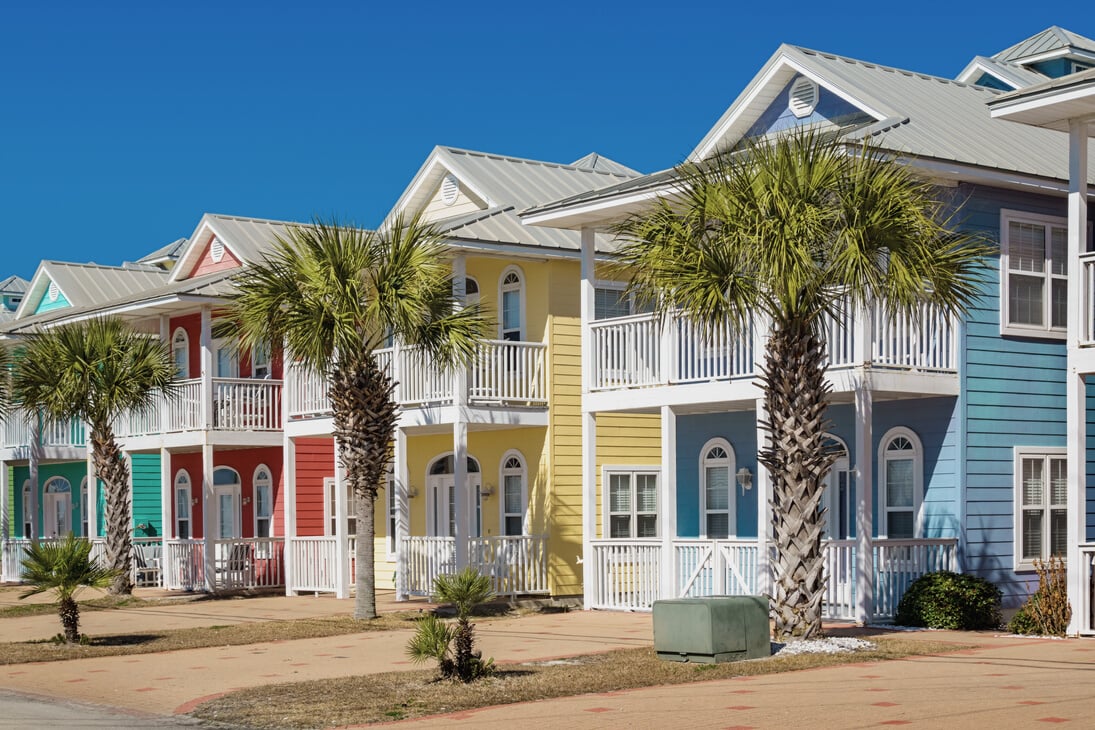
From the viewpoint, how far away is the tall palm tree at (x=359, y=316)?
861 inches

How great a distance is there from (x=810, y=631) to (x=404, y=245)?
835cm

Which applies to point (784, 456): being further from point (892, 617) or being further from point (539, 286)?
point (539, 286)

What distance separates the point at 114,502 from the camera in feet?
95.9

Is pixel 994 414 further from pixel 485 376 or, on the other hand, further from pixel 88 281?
pixel 88 281

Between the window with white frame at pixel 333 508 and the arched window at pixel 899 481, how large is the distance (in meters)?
13.5

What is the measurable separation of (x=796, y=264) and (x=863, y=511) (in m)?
4.73

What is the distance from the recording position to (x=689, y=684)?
14.8 meters

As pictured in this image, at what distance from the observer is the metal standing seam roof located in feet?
91.1

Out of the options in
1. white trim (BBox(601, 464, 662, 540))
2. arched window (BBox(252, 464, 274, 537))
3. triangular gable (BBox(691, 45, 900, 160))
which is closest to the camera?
triangular gable (BBox(691, 45, 900, 160))

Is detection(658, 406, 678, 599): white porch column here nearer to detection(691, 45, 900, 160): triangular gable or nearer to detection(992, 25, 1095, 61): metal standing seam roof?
detection(691, 45, 900, 160): triangular gable

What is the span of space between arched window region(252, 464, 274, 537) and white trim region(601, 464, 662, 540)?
30.8 ft

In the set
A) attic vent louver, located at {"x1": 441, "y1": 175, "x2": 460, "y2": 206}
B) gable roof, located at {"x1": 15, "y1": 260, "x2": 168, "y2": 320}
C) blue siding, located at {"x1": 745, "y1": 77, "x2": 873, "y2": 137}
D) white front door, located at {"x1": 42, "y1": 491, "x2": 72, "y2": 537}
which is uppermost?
blue siding, located at {"x1": 745, "y1": 77, "x2": 873, "y2": 137}

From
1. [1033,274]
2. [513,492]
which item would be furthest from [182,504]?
[1033,274]

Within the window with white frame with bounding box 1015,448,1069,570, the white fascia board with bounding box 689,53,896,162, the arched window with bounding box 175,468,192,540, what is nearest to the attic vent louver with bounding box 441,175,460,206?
the white fascia board with bounding box 689,53,896,162
